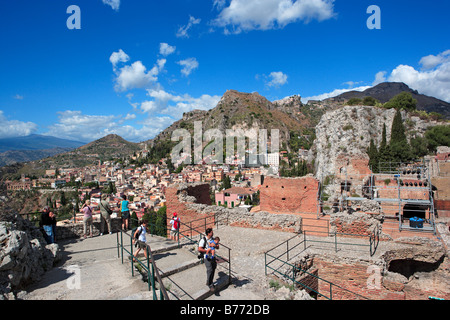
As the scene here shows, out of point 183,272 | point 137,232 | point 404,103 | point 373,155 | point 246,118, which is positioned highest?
point 246,118

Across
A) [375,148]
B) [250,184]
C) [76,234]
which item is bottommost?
[250,184]

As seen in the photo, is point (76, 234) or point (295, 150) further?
point (295, 150)

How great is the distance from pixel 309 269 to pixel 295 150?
138m

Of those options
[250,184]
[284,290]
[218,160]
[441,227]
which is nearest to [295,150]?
[218,160]

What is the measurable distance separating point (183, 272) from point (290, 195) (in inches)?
500

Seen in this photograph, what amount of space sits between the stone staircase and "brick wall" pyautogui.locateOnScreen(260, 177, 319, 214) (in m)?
10.7

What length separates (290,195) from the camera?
1850cm

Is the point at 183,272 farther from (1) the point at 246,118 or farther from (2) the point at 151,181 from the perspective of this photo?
(1) the point at 246,118

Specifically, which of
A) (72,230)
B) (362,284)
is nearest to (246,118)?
(72,230)

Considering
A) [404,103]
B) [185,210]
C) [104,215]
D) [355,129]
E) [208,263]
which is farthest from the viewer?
[404,103]

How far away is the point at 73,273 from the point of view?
6.86 m

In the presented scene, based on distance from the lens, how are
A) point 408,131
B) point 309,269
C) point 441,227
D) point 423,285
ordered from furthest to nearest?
point 408,131
point 441,227
point 423,285
point 309,269

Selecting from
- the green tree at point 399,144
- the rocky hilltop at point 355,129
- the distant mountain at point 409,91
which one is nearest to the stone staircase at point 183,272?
the green tree at point 399,144
